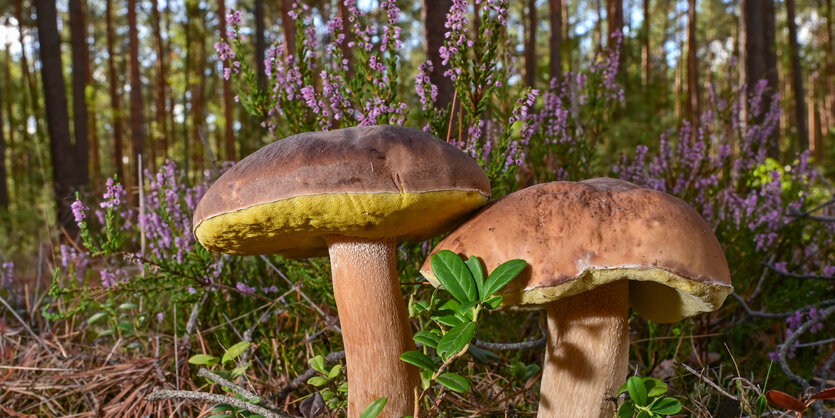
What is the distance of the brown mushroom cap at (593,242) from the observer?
44.2 inches

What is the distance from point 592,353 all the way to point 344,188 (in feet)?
2.63

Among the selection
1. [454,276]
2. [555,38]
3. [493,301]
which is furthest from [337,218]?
[555,38]

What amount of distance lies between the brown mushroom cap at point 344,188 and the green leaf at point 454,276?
142mm

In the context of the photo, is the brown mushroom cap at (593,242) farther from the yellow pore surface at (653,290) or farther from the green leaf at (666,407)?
the green leaf at (666,407)

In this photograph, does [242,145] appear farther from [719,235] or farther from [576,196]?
[576,196]

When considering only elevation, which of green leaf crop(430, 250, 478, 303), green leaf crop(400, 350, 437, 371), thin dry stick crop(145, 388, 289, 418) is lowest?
thin dry stick crop(145, 388, 289, 418)

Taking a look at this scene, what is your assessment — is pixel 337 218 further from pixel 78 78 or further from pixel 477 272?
pixel 78 78

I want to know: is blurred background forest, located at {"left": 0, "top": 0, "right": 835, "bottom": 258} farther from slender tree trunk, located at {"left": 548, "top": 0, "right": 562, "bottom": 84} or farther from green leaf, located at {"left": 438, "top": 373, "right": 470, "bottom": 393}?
green leaf, located at {"left": 438, "top": 373, "right": 470, "bottom": 393}

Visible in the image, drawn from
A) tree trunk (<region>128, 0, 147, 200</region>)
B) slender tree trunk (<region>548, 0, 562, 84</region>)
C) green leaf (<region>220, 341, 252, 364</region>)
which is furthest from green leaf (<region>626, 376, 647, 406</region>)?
tree trunk (<region>128, 0, 147, 200</region>)

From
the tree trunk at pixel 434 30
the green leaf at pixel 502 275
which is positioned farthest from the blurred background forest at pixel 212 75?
the green leaf at pixel 502 275

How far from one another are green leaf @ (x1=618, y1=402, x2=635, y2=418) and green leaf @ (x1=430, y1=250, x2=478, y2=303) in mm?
496

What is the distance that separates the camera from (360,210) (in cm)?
124

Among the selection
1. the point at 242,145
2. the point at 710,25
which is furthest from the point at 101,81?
the point at 710,25

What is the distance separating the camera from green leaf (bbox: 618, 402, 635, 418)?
1284 millimetres
